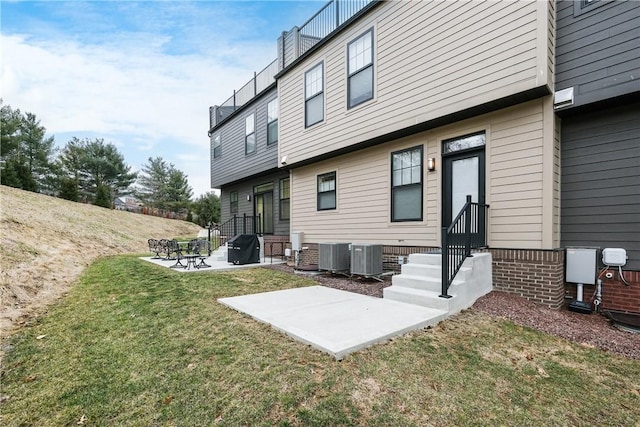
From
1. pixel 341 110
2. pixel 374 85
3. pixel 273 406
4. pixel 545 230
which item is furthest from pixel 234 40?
pixel 273 406

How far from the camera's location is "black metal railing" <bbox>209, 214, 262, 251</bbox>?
1234 cm

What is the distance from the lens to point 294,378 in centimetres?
247

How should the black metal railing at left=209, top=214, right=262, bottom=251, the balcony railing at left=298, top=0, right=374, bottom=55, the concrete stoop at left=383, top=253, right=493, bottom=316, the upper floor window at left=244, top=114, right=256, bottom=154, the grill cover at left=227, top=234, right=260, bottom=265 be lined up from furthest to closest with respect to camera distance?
the black metal railing at left=209, top=214, right=262, bottom=251
the upper floor window at left=244, top=114, right=256, bottom=154
the grill cover at left=227, top=234, right=260, bottom=265
the balcony railing at left=298, top=0, right=374, bottom=55
the concrete stoop at left=383, top=253, right=493, bottom=316

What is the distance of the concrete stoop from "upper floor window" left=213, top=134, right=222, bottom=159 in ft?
38.4

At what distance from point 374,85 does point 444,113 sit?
2.02 meters

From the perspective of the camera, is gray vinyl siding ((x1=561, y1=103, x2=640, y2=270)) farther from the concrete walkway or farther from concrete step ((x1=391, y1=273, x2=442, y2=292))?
the concrete walkway

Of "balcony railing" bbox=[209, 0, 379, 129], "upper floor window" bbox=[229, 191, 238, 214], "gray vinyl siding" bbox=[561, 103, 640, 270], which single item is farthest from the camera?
"upper floor window" bbox=[229, 191, 238, 214]

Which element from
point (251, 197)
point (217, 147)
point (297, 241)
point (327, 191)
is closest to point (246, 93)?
point (217, 147)

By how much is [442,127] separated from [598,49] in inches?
95.0

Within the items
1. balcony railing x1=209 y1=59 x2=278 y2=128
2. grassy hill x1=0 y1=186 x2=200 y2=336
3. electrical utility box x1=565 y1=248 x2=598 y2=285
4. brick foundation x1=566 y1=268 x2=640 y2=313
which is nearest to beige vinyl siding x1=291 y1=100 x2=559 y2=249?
electrical utility box x1=565 y1=248 x2=598 y2=285

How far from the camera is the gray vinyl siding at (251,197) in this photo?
10977mm

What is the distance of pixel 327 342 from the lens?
3025mm

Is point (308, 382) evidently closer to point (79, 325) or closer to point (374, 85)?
point (79, 325)

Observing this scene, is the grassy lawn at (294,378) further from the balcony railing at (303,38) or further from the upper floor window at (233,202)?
the upper floor window at (233,202)
